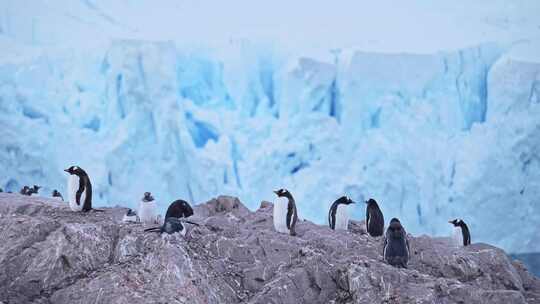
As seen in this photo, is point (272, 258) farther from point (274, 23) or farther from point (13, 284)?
point (274, 23)

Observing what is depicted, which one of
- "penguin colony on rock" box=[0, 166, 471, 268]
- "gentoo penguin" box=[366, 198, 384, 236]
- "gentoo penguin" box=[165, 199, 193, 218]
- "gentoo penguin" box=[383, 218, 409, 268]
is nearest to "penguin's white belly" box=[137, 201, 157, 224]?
"penguin colony on rock" box=[0, 166, 471, 268]

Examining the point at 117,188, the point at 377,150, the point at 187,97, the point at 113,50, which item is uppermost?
the point at 113,50

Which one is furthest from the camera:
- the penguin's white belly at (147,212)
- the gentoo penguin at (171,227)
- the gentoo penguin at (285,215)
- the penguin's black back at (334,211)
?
the penguin's black back at (334,211)

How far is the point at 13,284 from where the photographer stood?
4613 millimetres

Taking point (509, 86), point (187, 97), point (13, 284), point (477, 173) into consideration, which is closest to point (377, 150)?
point (477, 173)

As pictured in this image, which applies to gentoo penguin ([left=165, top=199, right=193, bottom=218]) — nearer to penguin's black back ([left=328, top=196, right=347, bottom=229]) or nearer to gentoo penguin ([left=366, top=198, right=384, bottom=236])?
penguin's black back ([left=328, top=196, right=347, bottom=229])

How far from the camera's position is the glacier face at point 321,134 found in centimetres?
1129

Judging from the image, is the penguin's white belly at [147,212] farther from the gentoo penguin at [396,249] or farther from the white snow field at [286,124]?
the white snow field at [286,124]

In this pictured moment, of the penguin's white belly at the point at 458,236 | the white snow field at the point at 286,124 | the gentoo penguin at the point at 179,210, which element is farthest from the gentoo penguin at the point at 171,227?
the white snow field at the point at 286,124

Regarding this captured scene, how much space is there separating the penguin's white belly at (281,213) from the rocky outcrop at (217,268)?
1.70 ft

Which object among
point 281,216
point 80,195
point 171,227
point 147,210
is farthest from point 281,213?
point 80,195

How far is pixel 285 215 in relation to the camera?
19.5 ft

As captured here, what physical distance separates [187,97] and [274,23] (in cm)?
312

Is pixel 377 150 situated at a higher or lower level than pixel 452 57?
lower
